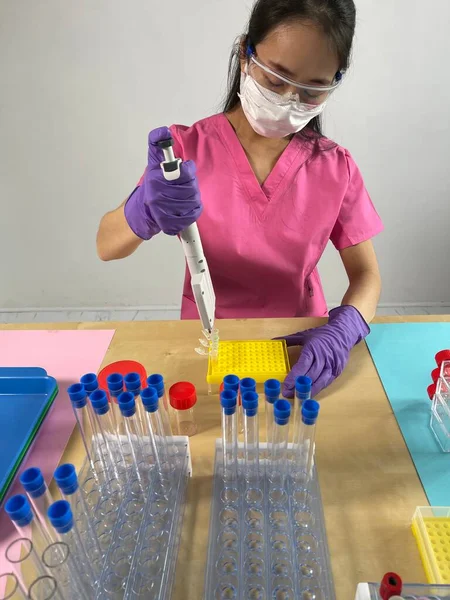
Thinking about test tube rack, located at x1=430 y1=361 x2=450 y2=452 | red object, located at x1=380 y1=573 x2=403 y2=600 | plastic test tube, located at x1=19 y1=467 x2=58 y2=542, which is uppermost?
test tube rack, located at x1=430 y1=361 x2=450 y2=452

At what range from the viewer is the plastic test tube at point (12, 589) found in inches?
18.5

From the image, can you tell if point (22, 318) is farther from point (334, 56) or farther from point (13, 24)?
→ point (334, 56)

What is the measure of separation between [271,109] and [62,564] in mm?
841

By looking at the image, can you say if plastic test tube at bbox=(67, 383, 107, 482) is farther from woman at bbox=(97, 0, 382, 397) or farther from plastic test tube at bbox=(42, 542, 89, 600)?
woman at bbox=(97, 0, 382, 397)

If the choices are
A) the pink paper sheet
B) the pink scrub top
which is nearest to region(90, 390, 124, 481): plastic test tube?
the pink paper sheet

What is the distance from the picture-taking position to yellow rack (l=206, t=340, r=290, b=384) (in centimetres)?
81

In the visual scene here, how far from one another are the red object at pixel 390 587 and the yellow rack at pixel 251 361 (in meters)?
0.39

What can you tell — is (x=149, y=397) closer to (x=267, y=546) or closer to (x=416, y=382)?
(x=267, y=546)

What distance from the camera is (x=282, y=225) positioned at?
3.53ft

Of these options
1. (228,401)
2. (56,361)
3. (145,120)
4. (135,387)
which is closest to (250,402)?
(228,401)

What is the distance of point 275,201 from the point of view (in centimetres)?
107

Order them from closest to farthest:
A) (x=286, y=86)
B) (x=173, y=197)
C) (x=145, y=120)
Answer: (x=173, y=197)
(x=286, y=86)
(x=145, y=120)

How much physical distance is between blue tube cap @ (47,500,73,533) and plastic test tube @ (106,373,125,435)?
0.16 meters

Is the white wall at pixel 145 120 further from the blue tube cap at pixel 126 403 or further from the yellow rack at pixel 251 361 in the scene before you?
the blue tube cap at pixel 126 403
